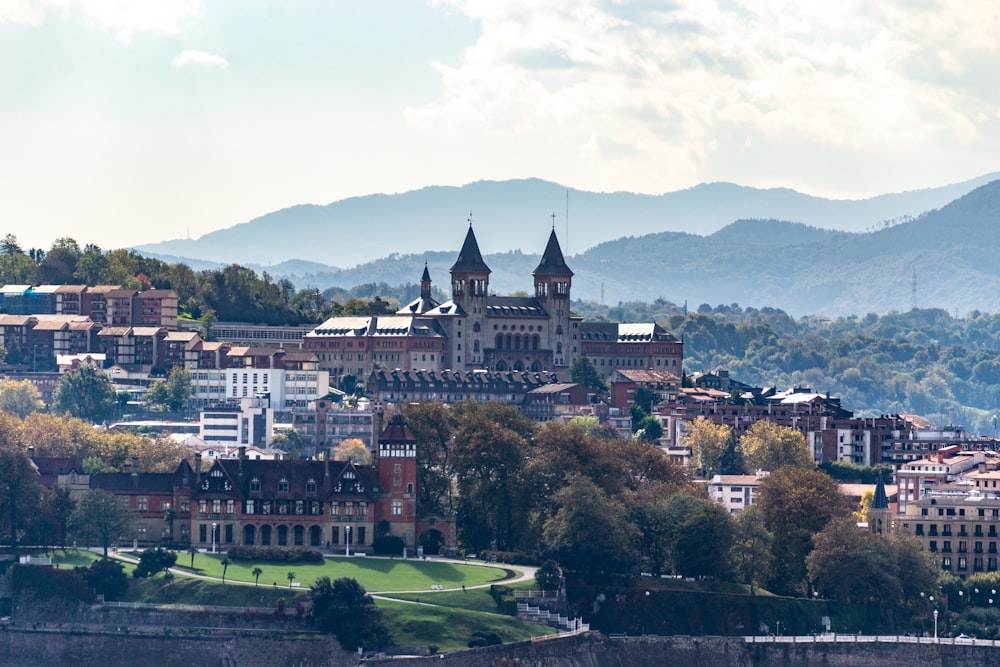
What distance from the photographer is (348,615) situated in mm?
116500

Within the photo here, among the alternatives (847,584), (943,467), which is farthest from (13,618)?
(943,467)

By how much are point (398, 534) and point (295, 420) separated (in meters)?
61.0

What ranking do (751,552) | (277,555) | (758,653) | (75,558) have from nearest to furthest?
1. (277,555)
2. (75,558)
3. (758,653)
4. (751,552)

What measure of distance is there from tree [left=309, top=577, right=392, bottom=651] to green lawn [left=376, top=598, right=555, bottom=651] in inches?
28.2

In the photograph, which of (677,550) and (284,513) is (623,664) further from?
(284,513)

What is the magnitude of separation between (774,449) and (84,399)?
53683 millimetres

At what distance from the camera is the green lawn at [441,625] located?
117m

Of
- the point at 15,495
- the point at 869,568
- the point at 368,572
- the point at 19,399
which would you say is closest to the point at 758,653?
the point at 869,568

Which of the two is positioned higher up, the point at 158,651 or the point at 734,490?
the point at 734,490

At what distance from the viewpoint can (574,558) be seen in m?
131

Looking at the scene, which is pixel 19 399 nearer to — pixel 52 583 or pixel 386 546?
pixel 386 546

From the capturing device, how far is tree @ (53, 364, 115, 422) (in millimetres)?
196750

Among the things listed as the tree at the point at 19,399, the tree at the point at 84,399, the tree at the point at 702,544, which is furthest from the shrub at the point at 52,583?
Answer: the tree at the point at 84,399

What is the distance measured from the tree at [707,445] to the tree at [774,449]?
1587 mm
